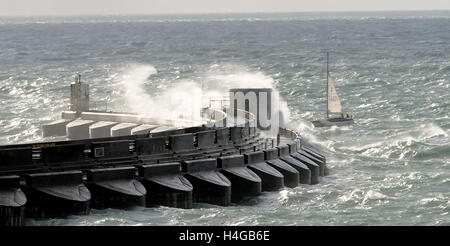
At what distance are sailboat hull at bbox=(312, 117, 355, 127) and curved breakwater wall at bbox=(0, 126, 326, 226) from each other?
82.7 ft

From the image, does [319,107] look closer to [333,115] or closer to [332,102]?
[332,102]

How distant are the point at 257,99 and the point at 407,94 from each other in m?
33.9

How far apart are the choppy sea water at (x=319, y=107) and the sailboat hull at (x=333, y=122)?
0.69 m

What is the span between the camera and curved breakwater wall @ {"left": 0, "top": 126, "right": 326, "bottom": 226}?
37.5 m

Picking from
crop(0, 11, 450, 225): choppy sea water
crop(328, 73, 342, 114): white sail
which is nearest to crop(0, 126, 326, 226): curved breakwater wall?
crop(0, 11, 450, 225): choppy sea water

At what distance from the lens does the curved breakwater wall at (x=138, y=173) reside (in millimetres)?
37500

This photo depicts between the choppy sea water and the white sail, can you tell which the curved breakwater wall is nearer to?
the choppy sea water

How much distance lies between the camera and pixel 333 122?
7269 centimetres

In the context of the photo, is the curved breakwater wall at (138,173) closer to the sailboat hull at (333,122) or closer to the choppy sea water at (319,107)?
the choppy sea water at (319,107)

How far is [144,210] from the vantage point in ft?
128

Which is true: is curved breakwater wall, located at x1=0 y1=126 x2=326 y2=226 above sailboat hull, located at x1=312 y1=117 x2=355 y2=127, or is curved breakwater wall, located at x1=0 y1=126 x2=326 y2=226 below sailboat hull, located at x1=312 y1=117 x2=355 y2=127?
above

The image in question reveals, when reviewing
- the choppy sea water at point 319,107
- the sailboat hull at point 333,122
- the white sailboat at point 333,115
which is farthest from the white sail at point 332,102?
the sailboat hull at point 333,122

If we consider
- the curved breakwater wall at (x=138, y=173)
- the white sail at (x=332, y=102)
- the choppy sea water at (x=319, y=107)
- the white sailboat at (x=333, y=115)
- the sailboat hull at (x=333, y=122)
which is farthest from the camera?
the white sail at (x=332, y=102)

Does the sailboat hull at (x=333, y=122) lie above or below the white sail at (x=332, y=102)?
below
